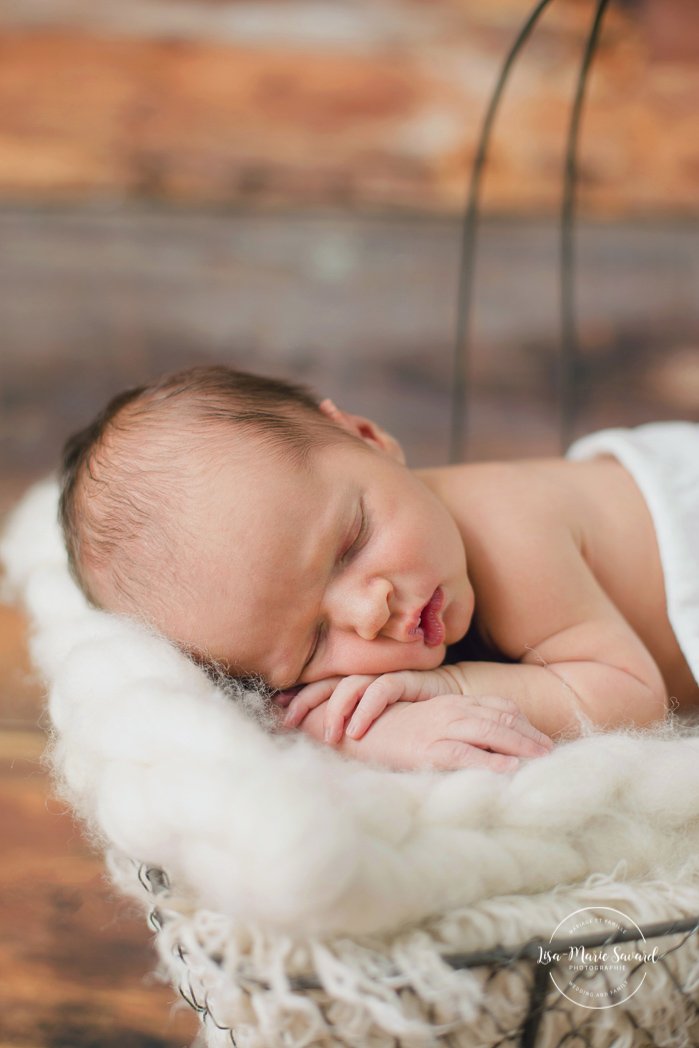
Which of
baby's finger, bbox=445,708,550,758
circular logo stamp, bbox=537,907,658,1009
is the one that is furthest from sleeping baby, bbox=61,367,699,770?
circular logo stamp, bbox=537,907,658,1009

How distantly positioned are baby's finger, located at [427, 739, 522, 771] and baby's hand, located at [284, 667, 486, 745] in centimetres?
7

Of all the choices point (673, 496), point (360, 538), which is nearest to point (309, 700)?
point (360, 538)

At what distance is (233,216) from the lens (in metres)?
1.78

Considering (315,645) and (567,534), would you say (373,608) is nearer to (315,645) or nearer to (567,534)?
(315,645)

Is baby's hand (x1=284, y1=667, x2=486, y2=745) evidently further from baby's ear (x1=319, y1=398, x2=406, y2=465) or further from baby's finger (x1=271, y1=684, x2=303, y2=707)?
baby's ear (x1=319, y1=398, x2=406, y2=465)

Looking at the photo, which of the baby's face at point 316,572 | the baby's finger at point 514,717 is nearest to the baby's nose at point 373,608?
the baby's face at point 316,572

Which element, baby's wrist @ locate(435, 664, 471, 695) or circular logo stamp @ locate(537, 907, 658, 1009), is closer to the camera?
circular logo stamp @ locate(537, 907, 658, 1009)

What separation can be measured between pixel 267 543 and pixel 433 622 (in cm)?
17

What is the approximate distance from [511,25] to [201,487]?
1484 mm

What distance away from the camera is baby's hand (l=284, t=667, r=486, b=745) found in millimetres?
667

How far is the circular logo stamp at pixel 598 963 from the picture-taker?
486mm

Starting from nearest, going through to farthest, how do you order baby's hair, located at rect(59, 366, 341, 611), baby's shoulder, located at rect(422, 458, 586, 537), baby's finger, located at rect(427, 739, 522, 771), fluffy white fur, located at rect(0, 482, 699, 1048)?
fluffy white fur, located at rect(0, 482, 699, 1048) → baby's finger, located at rect(427, 739, 522, 771) → baby's hair, located at rect(59, 366, 341, 611) → baby's shoulder, located at rect(422, 458, 586, 537)

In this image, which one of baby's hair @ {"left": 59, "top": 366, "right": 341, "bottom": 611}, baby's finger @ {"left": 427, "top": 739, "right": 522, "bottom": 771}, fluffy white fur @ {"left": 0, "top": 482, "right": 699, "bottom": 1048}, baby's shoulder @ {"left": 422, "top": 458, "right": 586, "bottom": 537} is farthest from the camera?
baby's shoulder @ {"left": 422, "top": 458, "right": 586, "bottom": 537}

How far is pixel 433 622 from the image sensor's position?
72 centimetres
